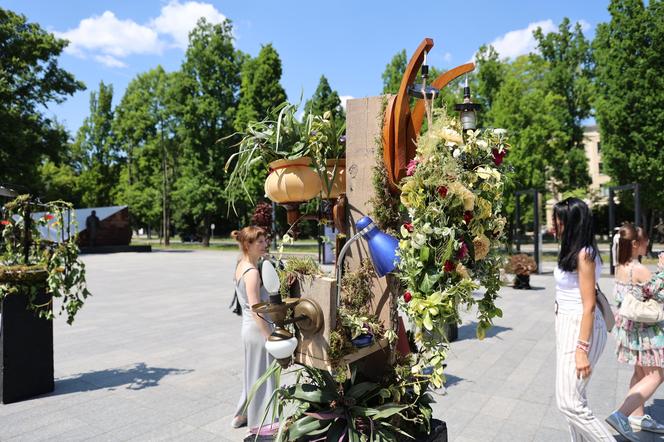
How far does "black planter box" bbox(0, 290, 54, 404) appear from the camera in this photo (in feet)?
15.0

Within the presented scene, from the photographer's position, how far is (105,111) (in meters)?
52.4

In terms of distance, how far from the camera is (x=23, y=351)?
4707 mm

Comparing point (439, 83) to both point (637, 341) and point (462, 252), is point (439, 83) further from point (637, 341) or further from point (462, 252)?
point (637, 341)

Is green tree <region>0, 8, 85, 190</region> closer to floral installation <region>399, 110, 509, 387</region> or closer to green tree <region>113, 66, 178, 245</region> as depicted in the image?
green tree <region>113, 66, 178, 245</region>

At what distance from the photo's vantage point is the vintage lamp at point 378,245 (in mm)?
2131

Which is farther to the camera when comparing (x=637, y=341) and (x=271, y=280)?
(x=637, y=341)

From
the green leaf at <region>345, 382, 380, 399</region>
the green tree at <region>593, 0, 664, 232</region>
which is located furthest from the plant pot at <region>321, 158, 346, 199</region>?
the green tree at <region>593, 0, 664, 232</region>

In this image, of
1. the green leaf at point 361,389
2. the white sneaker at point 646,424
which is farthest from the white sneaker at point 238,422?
the white sneaker at point 646,424

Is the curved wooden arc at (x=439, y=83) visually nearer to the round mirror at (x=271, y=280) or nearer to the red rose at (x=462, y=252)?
the red rose at (x=462, y=252)

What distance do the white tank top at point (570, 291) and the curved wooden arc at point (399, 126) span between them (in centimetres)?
152

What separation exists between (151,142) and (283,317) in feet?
145

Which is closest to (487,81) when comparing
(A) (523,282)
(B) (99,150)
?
(A) (523,282)

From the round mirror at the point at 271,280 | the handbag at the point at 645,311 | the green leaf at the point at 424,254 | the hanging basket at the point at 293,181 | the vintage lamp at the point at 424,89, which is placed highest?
the vintage lamp at the point at 424,89

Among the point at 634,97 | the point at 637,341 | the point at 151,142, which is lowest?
the point at 637,341
